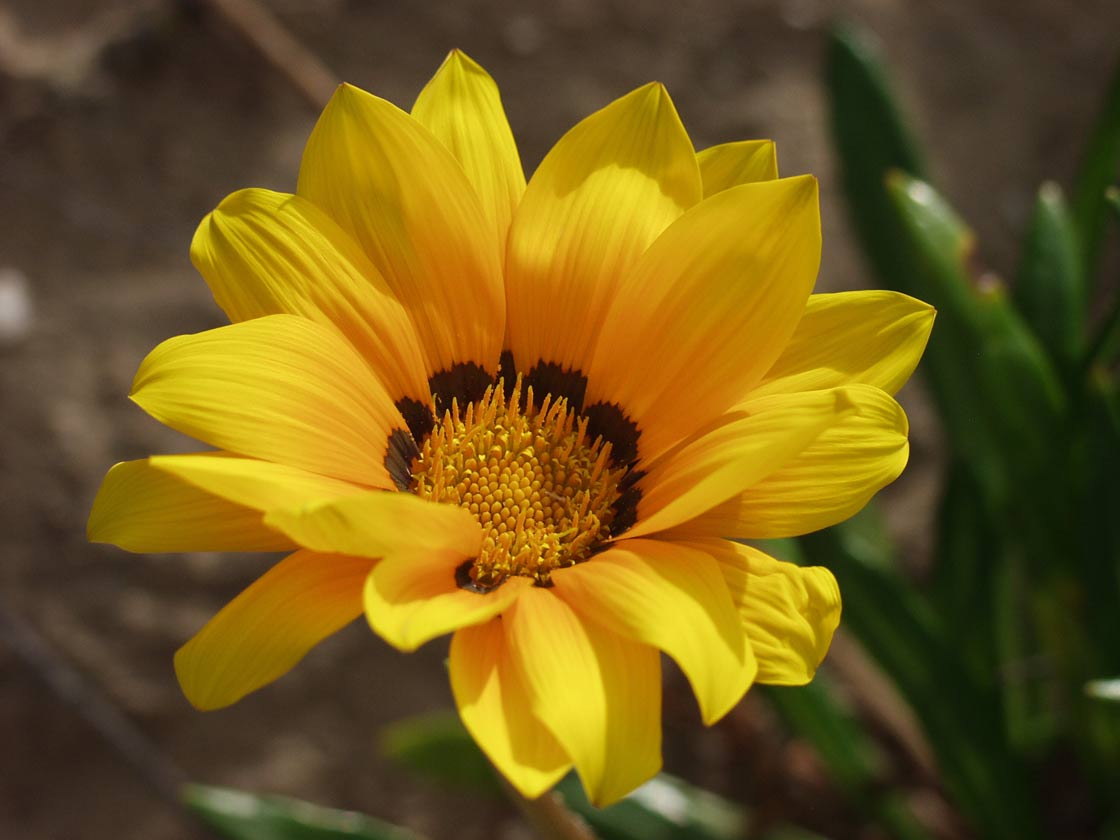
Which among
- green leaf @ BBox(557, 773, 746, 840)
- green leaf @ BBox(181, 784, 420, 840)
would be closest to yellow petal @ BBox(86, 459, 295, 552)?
green leaf @ BBox(181, 784, 420, 840)

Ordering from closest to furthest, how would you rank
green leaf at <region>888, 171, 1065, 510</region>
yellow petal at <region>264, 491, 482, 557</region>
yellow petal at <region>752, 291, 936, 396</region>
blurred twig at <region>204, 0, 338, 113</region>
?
yellow petal at <region>264, 491, 482, 557</region>
yellow petal at <region>752, 291, 936, 396</region>
green leaf at <region>888, 171, 1065, 510</region>
blurred twig at <region>204, 0, 338, 113</region>

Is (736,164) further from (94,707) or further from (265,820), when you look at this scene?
(94,707)

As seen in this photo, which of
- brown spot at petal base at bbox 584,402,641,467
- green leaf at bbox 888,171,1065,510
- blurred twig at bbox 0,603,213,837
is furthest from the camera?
blurred twig at bbox 0,603,213,837

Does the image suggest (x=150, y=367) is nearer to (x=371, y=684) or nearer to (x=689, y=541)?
(x=689, y=541)

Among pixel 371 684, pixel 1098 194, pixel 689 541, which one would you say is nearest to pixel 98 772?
pixel 371 684

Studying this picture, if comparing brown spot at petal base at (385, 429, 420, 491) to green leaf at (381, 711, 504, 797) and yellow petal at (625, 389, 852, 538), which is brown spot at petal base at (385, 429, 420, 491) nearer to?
yellow petal at (625, 389, 852, 538)

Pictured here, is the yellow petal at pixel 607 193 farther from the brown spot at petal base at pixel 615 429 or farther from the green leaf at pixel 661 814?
the green leaf at pixel 661 814

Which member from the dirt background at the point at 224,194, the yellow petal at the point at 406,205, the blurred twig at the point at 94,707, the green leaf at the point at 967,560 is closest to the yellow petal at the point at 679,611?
the yellow petal at the point at 406,205
